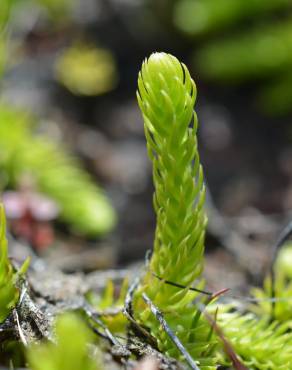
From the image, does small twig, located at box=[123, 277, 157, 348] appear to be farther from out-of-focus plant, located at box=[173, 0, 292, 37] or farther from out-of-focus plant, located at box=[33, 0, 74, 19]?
out-of-focus plant, located at box=[33, 0, 74, 19]

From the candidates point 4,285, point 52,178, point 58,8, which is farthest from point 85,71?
point 4,285

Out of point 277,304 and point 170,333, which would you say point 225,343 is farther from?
point 277,304

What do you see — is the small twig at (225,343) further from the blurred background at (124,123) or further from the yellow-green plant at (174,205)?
the blurred background at (124,123)

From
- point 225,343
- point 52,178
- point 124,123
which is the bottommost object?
point 124,123

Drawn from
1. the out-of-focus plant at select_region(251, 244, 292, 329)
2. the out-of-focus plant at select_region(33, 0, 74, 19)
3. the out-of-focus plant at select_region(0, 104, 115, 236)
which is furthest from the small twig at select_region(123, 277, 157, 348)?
the out-of-focus plant at select_region(33, 0, 74, 19)

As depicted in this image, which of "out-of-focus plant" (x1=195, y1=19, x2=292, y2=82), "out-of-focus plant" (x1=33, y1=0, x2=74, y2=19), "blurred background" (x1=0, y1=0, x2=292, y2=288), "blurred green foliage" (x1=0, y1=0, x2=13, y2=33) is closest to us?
"blurred green foliage" (x1=0, y1=0, x2=13, y2=33)

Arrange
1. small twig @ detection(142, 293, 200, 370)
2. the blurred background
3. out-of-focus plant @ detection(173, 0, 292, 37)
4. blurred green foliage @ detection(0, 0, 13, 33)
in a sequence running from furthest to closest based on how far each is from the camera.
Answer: out-of-focus plant @ detection(173, 0, 292, 37) < the blurred background < blurred green foliage @ detection(0, 0, 13, 33) < small twig @ detection(142, 293, 200, 370)

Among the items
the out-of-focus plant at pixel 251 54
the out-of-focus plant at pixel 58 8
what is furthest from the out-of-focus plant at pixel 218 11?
the out-of-focus plant at pixel 58 8

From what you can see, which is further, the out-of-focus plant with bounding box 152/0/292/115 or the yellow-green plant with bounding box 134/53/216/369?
the out-of-focus plant with bounding box 152/0/292/115
